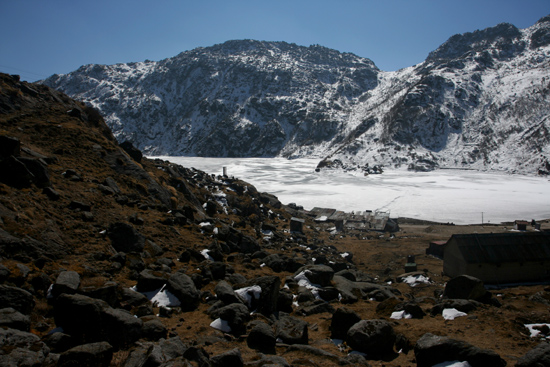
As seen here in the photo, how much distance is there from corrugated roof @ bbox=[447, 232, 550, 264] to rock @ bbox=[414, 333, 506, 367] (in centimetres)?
1671

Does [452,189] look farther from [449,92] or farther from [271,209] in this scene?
[449,92]

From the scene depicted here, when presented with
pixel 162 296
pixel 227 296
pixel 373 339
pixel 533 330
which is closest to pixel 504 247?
pixel 533 330

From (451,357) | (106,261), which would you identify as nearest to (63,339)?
(106,261)

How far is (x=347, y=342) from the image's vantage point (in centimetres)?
790

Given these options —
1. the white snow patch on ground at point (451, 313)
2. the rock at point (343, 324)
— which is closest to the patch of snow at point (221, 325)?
the rock at point (343, 324)

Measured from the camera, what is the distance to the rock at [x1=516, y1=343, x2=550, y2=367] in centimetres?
615

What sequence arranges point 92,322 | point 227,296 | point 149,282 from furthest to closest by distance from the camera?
point 149,282 → point 227,296 → point 92,322

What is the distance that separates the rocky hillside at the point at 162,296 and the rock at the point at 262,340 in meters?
0.02

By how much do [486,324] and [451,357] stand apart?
9.57 feet

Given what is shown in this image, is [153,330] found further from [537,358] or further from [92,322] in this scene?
[537,358]

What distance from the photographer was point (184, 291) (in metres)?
8.93

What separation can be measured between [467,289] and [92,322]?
461 inches

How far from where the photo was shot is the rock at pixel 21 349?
471 centimetres

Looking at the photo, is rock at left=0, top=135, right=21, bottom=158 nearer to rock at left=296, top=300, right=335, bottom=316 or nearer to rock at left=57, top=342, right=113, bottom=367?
rock at left=57, top=342, right=113, bottom=367
